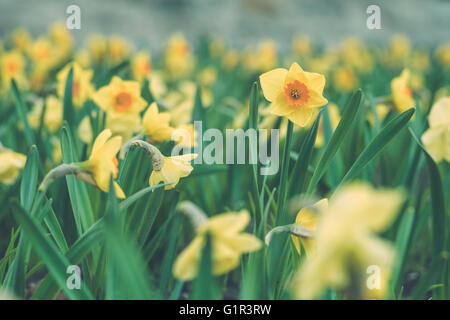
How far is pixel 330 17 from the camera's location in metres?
7.96

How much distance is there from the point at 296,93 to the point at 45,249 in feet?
2.00

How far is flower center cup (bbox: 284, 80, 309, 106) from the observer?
99 centimetres

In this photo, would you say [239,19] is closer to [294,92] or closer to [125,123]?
[125,123]

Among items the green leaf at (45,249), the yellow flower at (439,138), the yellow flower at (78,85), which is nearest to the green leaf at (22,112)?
the yellow flower at (78,85)

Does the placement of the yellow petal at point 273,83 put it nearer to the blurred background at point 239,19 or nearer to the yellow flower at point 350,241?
the yellow flower at point 350,241

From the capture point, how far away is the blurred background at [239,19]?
563cm

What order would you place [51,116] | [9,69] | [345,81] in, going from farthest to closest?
[345,81] < [9,69] < [51,116]

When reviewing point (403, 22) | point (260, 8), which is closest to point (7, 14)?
point (260, 8)

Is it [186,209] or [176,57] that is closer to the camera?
[186,209]

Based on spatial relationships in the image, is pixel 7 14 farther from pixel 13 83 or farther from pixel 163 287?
pixel 163 287

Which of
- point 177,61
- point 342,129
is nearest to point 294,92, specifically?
point 342,129

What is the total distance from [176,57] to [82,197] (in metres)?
2.80

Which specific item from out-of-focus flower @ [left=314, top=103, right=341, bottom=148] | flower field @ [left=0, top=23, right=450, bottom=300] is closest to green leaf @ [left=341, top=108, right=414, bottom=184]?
flower field @ [left=0, top=23, right=450, bottom=300]

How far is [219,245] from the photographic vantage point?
60 centimetres
